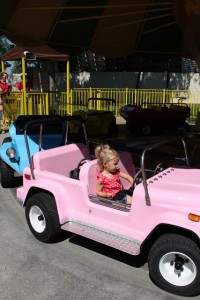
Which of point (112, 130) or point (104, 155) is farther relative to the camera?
point (112, 130)

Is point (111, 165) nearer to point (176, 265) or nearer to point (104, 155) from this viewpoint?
point (104, 155)

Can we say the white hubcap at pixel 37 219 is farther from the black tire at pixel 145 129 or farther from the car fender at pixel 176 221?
the black tire at pixel 145 129

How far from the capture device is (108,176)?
12.0 feet

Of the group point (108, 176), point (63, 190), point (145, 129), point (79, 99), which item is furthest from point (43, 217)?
point (79, 99)

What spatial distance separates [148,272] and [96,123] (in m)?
6.92

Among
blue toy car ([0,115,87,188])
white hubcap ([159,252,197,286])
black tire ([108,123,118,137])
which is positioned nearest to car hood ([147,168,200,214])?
white hubcap ([159,252,197,286])

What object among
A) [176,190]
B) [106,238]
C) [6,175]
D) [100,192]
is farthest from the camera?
[6,175]

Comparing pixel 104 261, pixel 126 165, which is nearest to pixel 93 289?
pixel 104 261

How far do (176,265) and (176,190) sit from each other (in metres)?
0.58

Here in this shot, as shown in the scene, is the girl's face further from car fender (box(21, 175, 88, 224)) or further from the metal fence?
the metal fence

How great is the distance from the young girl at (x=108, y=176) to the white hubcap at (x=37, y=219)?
73cm

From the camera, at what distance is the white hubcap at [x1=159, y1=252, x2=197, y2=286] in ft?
9.37

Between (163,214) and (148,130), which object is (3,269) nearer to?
(163,214)

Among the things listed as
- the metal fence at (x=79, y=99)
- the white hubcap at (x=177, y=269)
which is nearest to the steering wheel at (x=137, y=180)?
the white hubcap at (x=177, y=269)
